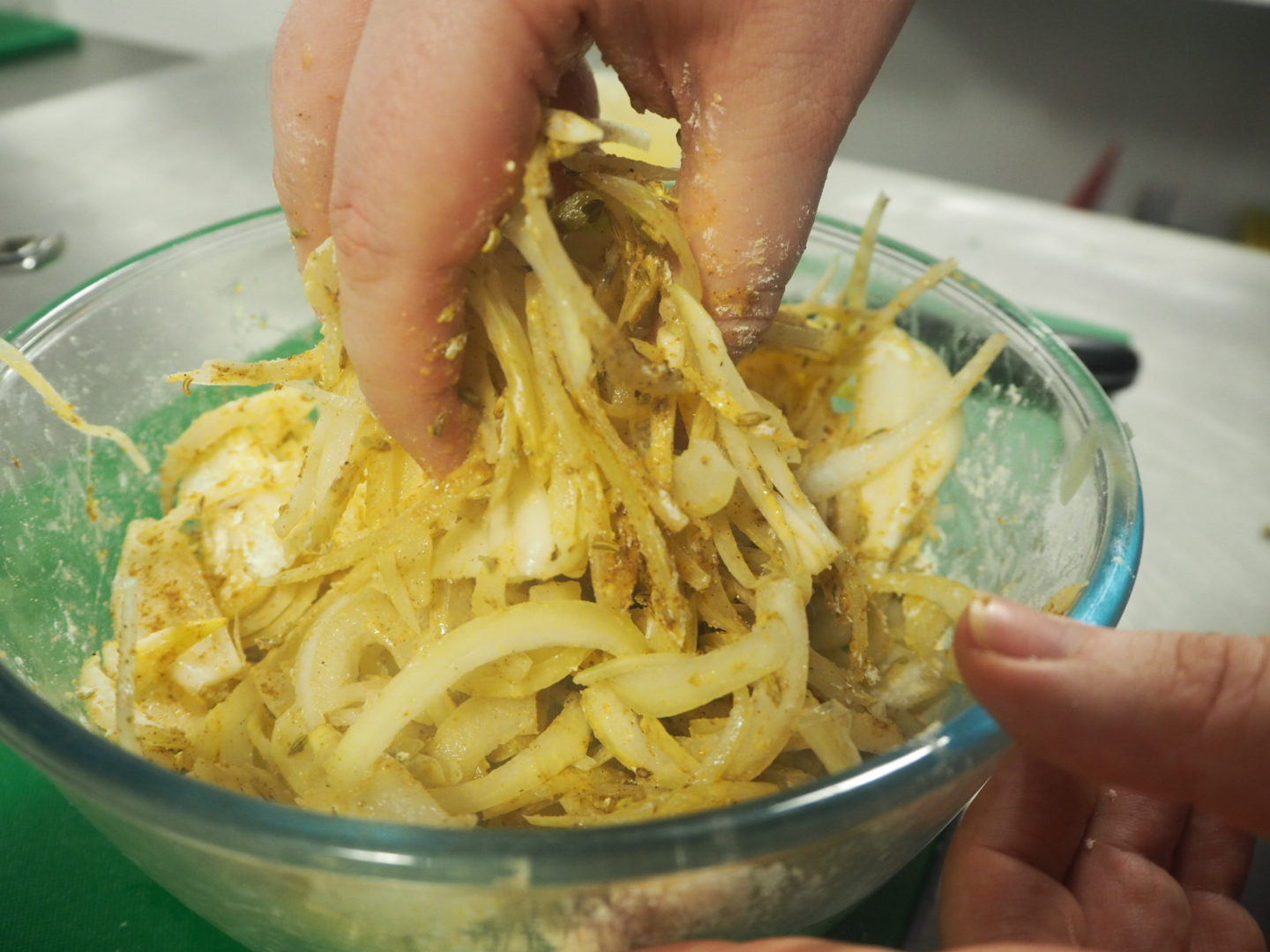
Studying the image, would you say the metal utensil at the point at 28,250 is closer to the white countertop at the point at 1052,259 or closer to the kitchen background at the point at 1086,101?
the white countertop at the point at 1052,259

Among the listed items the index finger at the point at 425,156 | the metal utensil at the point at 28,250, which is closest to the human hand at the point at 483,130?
the index finger at the point at 425,156

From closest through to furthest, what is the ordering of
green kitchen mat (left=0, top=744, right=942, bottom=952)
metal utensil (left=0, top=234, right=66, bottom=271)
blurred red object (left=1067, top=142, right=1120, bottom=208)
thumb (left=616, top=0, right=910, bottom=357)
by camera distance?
1. thumb (left=616, top=0, right=910, bottom=357)
2. green kitchen mat (left=0, top=744, right=942, bottom=952)
3. metal utensil (left=0, top=234, right=66, bottom=271)
4. blurred red object (left=1067, top=142, right=1120, bottom=208)

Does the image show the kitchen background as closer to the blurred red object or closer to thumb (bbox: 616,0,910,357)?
the blurred red object

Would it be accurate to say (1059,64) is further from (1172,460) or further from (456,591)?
(456,591)

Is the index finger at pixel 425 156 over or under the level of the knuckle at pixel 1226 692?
over

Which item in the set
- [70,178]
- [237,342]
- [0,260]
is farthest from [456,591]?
[70,178]

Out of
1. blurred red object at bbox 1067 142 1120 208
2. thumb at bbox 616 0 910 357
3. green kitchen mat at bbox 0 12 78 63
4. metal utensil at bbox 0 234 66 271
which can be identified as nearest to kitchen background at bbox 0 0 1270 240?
blurred red object at bbox 1067 142 1120 208
